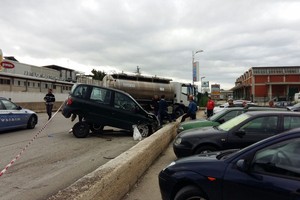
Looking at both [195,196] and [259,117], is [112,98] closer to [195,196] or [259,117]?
[259,117]

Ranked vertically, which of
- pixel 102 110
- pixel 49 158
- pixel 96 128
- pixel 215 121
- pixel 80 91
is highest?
pixel 80 91

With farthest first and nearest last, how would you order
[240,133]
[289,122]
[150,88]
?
[150,88] < [289,122] < [240,133]

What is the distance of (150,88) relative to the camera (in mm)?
24984

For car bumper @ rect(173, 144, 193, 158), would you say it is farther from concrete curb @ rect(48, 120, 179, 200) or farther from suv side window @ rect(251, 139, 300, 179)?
suv side window @ rect(251, 139, 300, 179)

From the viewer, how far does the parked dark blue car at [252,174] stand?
331 centimetres

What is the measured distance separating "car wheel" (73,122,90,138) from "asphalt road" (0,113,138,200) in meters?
0.21

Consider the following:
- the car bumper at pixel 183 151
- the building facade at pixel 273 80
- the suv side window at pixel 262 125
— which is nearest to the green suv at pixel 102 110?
the car bumper at pixel 183 151

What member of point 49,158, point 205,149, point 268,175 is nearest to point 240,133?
point 205,149

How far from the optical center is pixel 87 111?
40.7ft

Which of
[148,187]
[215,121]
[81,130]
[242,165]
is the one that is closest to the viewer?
[242,165]

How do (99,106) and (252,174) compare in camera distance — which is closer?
(252,174)

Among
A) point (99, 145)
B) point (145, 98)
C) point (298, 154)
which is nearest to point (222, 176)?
point (298, 154)

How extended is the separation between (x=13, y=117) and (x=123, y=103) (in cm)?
438

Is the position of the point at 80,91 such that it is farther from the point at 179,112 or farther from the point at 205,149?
the point at 179,112
